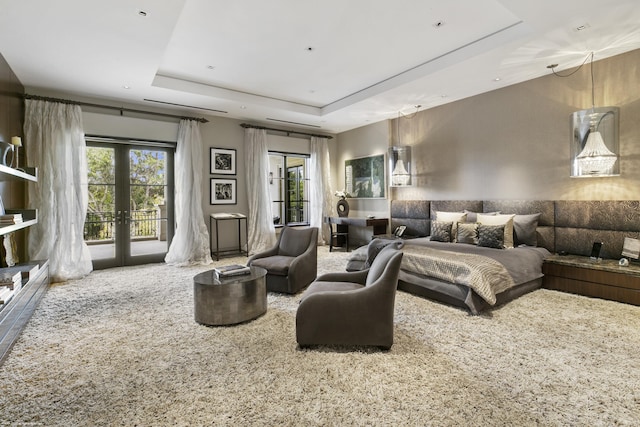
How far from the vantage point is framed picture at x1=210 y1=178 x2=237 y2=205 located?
6547 mm

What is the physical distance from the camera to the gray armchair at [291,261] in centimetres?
390

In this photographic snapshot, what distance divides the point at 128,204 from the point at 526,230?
21.2 feet

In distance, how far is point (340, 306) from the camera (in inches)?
96.7

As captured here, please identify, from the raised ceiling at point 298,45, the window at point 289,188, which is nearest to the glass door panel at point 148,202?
the raised ceiling at point 298,45

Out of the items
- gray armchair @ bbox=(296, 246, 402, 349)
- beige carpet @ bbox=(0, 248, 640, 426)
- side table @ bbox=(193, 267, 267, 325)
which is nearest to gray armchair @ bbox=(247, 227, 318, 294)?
beige carpet @ bbox=(0, 248, 640, 426)

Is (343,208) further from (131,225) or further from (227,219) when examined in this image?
(131,225)

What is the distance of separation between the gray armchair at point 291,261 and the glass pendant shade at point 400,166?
2.71 metres

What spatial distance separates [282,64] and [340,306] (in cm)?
365

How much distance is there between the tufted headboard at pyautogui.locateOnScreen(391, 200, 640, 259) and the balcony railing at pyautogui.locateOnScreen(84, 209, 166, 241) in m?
5.63

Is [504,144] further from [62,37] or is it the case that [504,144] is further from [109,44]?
[62,37]

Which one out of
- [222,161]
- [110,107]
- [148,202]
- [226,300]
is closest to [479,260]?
[226,300]

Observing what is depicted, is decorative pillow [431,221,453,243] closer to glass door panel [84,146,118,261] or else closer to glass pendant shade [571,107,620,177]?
glass pendant shade [571,107,620,177]

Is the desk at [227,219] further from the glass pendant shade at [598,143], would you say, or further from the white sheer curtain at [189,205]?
the glass pendant shade at [598,143]

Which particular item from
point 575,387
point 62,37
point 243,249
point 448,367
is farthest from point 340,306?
point 243,249
